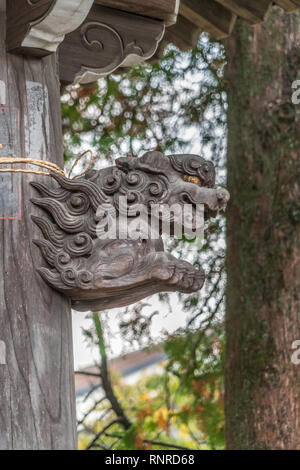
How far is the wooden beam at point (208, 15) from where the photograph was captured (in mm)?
3188

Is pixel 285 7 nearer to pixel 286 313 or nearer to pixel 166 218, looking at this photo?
pixel 166 218

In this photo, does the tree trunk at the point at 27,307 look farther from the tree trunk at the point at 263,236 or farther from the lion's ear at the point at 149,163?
the tree trunk at the point at 263,236

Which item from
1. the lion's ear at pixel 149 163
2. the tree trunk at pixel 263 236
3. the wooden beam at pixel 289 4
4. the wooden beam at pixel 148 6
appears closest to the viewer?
the lion's ear at pixel 149 163

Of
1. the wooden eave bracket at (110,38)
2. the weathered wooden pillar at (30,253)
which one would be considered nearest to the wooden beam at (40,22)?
the weathered wooden pillar at (30,253)

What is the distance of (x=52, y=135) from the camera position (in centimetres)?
238

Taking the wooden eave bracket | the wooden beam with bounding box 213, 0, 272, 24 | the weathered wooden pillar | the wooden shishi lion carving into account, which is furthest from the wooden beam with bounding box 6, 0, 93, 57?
the wooden beam with bounding box 213, 0, 272, 24

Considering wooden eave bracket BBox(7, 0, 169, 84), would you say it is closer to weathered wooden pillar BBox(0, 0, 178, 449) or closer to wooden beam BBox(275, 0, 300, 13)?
weathered wooden pillar BBox(0, 0, 178, 449)

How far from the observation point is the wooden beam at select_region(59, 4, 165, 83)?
264 cm

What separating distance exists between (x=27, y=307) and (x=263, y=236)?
278cm

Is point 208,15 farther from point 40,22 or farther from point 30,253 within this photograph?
point 30,253

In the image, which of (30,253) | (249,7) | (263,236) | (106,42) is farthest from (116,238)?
(263,236)

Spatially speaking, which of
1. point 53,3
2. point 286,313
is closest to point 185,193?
point 53,3

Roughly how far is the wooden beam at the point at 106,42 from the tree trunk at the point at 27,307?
313mm

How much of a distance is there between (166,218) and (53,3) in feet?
2.14
